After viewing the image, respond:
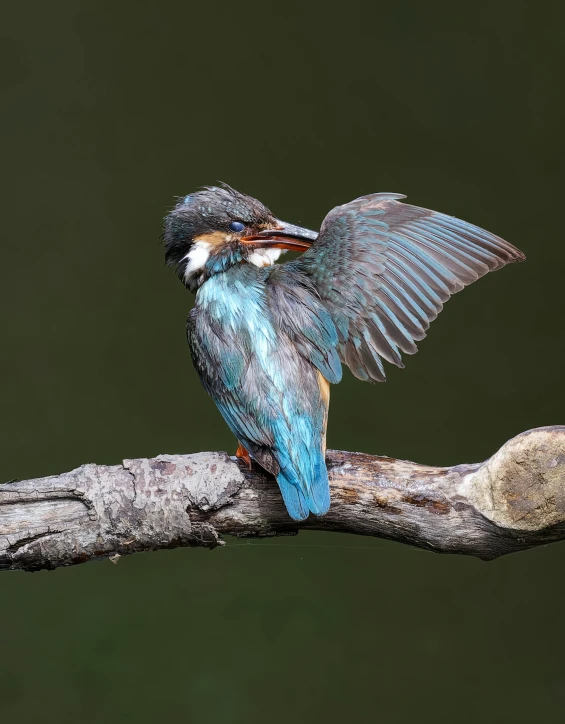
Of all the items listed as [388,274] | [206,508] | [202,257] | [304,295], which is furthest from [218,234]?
[206,508]

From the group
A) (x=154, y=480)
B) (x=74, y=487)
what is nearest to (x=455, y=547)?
(x=154, y=480)

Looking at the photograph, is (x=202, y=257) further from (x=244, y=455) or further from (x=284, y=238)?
(x=244, y=455)

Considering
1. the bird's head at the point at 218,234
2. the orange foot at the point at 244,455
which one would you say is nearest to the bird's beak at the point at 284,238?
the bird's head at the point at 218,234

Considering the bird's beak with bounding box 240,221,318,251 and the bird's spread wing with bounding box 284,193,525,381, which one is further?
the bird's beak with bounding box 240,221,318,251

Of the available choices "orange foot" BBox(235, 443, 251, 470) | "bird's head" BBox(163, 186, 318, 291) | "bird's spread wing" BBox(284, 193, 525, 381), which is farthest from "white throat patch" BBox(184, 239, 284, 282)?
"orange foot" BBox(235, 443, 251, 470)

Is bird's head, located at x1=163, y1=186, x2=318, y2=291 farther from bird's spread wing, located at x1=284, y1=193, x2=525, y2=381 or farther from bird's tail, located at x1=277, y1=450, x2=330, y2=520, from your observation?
bird's tail, located at x1=277, y1=450, x2=330, y2=520

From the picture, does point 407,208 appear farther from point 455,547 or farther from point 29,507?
point 29,507
